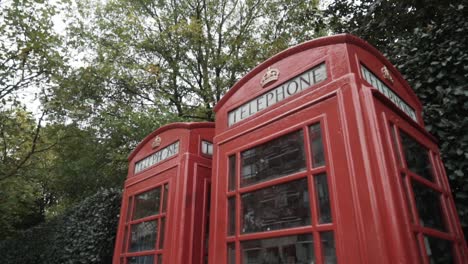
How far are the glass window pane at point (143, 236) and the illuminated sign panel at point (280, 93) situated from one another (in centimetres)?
149

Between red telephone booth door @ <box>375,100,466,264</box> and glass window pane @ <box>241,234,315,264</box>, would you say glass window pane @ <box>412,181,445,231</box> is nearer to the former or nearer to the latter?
A: red telephone booth door @ <box>375,100,466,264</box>

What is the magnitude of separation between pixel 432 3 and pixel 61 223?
8200mm

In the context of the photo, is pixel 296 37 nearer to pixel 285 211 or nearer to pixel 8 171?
pixel 285 211

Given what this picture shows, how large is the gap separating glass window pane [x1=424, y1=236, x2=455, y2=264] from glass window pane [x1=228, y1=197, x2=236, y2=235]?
123 cm

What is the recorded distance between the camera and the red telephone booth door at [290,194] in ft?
5.82

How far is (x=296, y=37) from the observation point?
9992mm

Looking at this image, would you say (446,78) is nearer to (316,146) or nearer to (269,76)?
(269,76)

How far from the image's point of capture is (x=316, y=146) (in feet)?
6.62

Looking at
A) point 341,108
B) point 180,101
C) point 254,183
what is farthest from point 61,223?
point 341,108

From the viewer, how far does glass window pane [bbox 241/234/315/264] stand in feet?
6.03

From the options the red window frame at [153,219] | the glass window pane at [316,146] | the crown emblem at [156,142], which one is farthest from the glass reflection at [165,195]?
the glass window pane at [316,146]

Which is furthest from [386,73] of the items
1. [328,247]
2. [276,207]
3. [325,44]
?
[328,247]

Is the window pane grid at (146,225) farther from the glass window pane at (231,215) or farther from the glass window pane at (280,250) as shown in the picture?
the glass window pane at (280,250)

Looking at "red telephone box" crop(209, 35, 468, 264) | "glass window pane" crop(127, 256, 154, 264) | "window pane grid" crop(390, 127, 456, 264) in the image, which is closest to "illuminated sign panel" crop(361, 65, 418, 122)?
"red telephone box" crop(209, 35, 468, 264)
